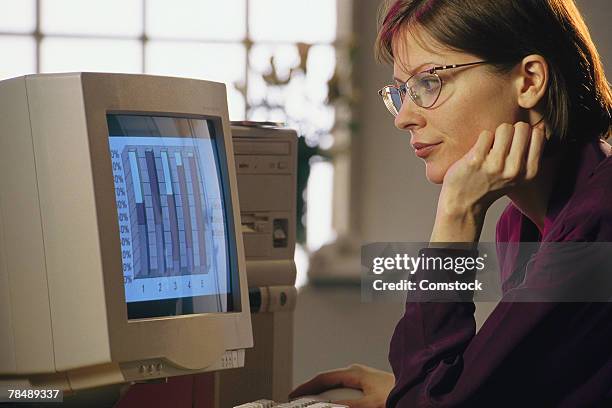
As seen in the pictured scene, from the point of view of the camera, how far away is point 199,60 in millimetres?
3371

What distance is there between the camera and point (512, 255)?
131 cm

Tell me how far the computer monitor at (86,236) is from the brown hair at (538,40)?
0.35 meters

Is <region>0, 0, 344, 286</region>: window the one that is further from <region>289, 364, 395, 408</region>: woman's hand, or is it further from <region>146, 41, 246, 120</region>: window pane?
<region>289, 364, 395, 408</region>: woman's hand

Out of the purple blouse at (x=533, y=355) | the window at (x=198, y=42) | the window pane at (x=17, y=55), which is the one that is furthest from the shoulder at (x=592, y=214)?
the window pane at (x=17, y=55)

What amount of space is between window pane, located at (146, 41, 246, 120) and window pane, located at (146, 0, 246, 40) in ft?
0.12

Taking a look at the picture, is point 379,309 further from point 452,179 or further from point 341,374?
point 452,179

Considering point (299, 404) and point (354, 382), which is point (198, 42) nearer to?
point (354, 382)

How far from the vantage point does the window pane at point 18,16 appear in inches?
123

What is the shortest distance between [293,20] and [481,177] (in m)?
2.40

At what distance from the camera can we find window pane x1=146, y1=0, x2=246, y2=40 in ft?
10.9

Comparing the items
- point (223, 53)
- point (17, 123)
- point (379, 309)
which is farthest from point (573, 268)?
point (223, 53)

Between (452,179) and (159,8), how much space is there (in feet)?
7.72

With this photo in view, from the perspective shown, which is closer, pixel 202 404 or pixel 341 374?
pixel 202 404

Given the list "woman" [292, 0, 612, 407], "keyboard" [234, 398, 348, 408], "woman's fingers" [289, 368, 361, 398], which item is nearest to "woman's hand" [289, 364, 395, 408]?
"woman's fingers" [289, 368, 361, 398]
